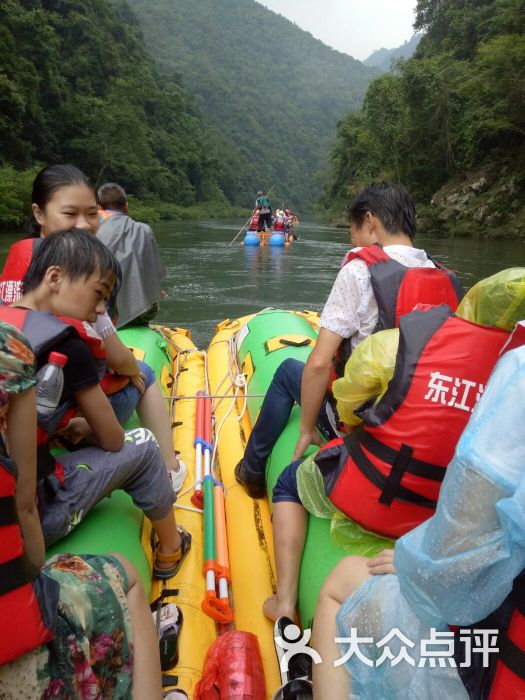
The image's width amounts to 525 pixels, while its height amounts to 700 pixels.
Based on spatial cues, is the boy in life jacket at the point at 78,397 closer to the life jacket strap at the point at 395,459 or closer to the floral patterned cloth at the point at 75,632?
the floral patterned cloth at the point at 75,632

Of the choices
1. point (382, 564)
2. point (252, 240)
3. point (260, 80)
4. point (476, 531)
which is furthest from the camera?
point (260, 80)

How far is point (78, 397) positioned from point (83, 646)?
0.64 meters

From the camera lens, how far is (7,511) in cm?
84

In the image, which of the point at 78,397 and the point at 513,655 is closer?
the point at 513,655

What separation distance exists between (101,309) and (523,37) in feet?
78.3

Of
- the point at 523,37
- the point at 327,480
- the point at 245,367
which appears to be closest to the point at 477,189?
the point at 523,37

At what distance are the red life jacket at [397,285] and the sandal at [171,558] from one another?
1.02 meters

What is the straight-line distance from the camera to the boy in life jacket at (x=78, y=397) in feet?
4.29

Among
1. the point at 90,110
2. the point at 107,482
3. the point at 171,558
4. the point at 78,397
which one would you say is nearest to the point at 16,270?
the point at 78,397

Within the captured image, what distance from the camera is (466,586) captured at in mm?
762

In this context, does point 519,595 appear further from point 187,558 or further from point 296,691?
point 187,558

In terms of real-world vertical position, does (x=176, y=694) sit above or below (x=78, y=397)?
below

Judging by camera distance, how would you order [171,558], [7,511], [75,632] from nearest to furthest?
[7,511], [75,632], [171,558]

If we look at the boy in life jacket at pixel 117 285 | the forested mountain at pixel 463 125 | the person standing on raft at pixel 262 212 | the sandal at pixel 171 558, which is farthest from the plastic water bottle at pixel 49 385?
the forested mountain at pixel 463 125
